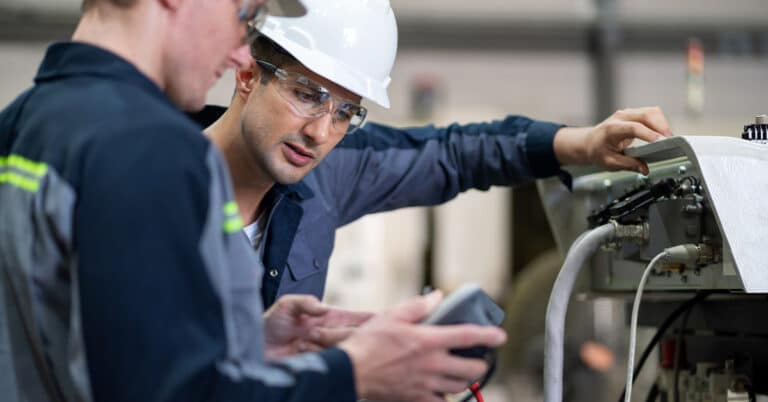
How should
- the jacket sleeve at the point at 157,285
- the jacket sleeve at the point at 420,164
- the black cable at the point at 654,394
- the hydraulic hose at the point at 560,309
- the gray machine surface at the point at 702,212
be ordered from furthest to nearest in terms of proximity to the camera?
the jacket sleeve at the point at 420,164 < the black cable at the point at 654,394 < the hydraulic hose at the point at 560,309 < the gray machine surface at the point at 702,212 < the jacket sleeve at the point at 157,285

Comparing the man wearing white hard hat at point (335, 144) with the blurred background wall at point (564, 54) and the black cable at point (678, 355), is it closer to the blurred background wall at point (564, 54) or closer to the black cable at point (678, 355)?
the black cable at point (678, 355)

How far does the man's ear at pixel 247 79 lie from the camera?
65.0 inches

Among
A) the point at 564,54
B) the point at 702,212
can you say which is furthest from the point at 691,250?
the point at 564,54

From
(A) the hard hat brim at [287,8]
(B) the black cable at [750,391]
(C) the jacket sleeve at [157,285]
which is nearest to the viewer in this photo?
(C) the jacket sleeve at [157,285]

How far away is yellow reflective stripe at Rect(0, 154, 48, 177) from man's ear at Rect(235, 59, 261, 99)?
0.69 m

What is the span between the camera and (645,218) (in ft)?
4.75

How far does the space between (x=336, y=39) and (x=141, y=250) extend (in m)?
0.88

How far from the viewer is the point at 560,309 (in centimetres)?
139

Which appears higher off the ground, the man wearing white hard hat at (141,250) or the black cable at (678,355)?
the man wearing white hard hat at (141,250)

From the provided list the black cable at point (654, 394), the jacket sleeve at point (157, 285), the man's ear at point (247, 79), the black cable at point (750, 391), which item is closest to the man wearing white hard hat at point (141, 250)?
the jacket sleeve at point (157, 285)

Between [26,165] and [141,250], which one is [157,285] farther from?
[26,165]

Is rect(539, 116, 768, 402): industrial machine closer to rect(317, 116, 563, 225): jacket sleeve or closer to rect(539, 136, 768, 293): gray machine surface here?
rect(539, 136, 768, 293): gray machine surface

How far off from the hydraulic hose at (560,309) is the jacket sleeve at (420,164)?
0.41m

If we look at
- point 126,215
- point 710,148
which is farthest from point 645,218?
point 126,215
